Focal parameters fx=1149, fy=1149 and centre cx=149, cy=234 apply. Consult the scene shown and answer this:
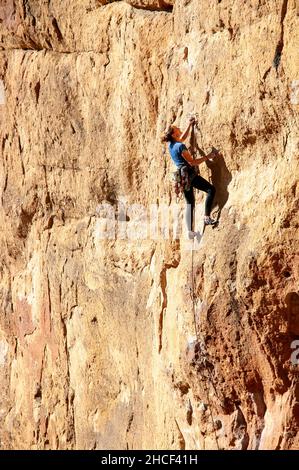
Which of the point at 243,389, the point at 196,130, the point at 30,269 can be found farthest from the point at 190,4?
the point at 30,269

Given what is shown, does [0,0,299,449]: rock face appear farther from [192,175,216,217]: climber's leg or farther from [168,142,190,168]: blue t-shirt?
[168,142,190,168]: blue t-shirt

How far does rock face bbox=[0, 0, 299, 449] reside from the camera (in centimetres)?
1148

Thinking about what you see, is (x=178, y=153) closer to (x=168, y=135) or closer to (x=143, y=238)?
(x=168, y=135)

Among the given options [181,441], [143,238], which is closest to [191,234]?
[143,238]

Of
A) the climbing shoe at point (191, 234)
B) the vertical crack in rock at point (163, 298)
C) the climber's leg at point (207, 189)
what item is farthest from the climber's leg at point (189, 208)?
the vertical crack in rock at point (163, 298)

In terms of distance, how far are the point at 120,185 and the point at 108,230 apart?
2.15ft

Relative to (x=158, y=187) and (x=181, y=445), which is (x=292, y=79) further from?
(x=181, y=445)

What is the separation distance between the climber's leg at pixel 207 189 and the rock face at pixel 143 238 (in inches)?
4.2

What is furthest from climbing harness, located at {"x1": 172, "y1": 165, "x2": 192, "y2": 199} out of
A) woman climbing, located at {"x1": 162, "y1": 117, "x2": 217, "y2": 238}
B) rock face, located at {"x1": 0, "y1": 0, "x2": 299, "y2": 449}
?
rock face, located at {"x1": 0, "y1": 0, "x2": 299, "y2": 449}

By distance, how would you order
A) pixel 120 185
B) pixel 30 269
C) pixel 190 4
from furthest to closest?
pixel 30 269 → pixel 120 185 → pixel 190 4

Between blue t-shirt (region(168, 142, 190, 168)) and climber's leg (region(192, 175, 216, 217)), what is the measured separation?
0.71ft

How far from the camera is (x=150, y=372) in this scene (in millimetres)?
13797

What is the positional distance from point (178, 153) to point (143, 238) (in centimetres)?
200

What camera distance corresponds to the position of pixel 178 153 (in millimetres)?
12414
